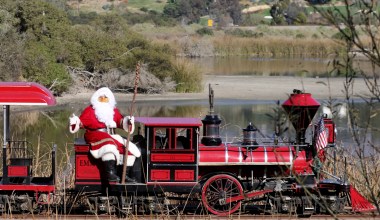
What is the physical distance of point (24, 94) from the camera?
41.3 feet

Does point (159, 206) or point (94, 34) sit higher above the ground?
point (94, 34)

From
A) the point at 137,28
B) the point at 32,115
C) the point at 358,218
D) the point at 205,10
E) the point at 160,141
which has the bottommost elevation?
the point at 358,218

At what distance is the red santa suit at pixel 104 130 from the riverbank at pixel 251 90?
68.4ft

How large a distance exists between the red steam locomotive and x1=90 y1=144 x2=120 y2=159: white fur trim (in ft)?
0.62

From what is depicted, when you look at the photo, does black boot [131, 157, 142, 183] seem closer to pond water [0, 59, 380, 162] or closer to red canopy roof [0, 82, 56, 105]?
red canopy roof [0, 82, 56, 105]

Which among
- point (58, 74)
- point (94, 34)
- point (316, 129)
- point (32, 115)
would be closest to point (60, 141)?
point (32, 115)

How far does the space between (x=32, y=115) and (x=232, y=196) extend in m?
19.2

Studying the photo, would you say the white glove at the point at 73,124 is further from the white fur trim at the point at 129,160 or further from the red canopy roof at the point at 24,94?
the white fur trim at the point at 129,160

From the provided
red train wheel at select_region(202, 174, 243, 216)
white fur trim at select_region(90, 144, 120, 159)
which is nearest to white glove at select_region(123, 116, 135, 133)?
white fur trim at select_region(90, 144, 120, 159)

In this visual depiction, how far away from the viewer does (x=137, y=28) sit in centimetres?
7888

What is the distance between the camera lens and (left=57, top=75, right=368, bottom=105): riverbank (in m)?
35.2

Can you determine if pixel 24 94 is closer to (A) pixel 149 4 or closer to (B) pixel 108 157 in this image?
(B) pixel 108 157

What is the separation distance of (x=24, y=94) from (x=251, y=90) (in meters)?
27.3

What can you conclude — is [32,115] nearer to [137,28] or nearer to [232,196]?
[232,196]
